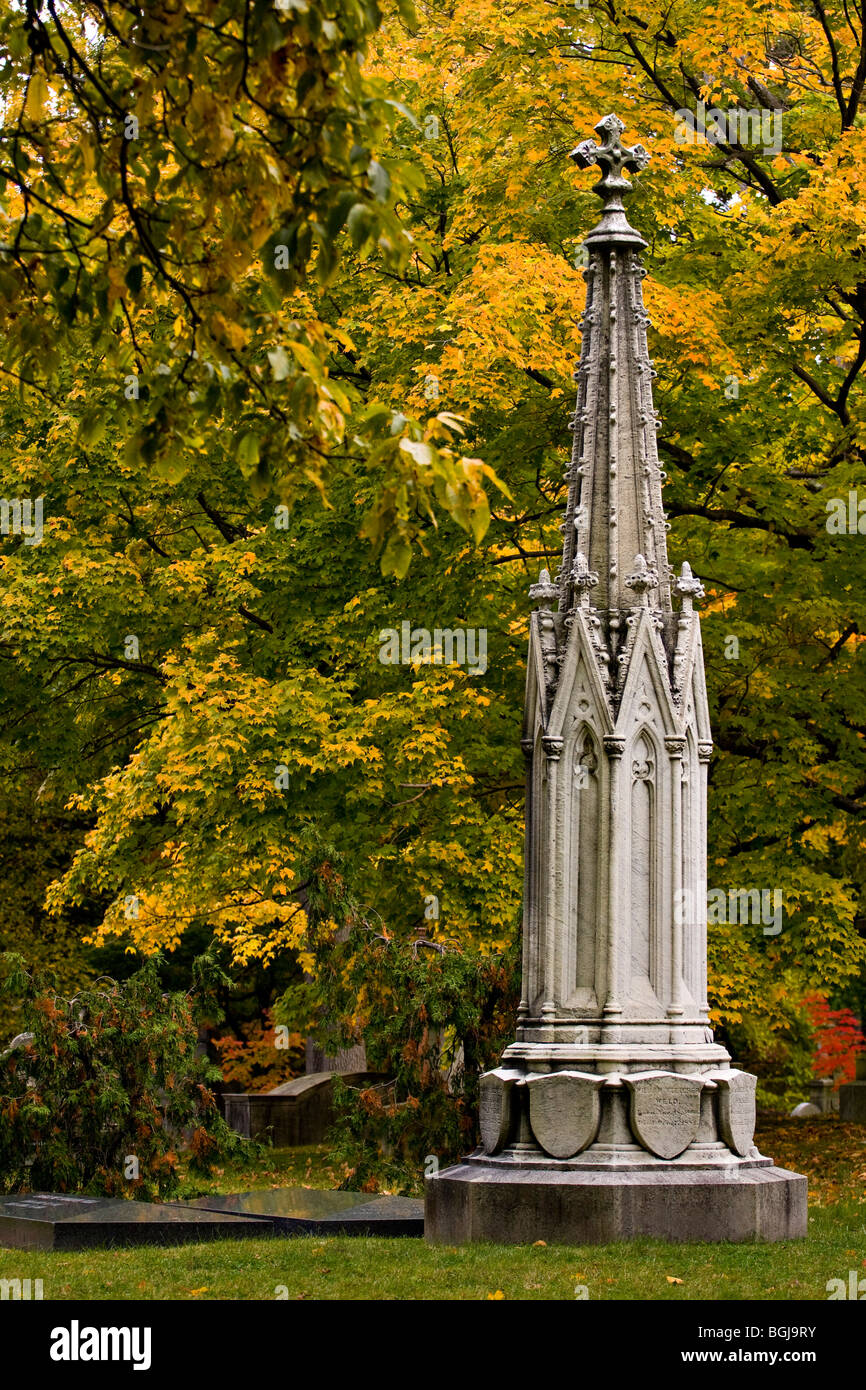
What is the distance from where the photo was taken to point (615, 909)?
9.65 meters

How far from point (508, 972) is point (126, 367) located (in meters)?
7.10

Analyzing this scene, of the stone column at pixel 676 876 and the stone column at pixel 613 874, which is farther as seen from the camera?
the stone column at pixel 676 876

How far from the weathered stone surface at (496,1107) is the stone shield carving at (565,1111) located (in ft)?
0.56

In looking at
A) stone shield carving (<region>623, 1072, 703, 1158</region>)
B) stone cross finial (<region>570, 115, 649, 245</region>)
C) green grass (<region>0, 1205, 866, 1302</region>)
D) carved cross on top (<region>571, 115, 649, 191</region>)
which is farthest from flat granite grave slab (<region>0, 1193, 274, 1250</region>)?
carved cross on top (<region>571, 115, 649, 191</region>)

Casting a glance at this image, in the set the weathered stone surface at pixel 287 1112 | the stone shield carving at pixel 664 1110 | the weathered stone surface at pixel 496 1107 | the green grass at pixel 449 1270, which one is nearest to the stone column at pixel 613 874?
the stone shield carving at pixel 664 1110

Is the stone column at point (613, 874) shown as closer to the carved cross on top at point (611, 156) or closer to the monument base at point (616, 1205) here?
the monument base at point (616, 1205)

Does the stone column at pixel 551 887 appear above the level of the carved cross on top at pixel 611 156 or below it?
below

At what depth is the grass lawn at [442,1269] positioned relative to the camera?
7.61 meters

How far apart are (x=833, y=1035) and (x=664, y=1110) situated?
75.9 ft

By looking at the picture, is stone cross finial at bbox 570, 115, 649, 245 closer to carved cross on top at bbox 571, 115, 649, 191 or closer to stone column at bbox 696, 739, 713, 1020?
carved cross on top at bbox 571, 115, 649, 191

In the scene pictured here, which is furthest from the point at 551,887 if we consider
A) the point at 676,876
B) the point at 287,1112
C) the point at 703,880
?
the point at 287,1112

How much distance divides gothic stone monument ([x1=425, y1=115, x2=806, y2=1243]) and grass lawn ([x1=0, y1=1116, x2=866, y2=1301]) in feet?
1.02

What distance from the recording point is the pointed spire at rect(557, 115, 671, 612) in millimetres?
10211

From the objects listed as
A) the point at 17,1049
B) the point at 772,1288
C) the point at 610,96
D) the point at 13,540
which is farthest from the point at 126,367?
the point at 13,540
